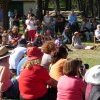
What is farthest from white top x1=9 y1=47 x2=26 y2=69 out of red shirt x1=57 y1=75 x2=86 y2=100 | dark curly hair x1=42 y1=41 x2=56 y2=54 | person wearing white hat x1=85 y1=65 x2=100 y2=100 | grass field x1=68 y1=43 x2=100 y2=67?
person wearing white hat x1=85 y1=65 x2=100 y2=100

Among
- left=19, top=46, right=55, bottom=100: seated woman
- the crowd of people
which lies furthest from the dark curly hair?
left=19, top=46, right=55, bottom=100: seated woman

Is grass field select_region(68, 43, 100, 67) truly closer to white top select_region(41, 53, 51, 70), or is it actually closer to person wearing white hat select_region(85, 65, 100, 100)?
white top select_region(41, 53, 51, 70)

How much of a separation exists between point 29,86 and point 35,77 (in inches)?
8.9

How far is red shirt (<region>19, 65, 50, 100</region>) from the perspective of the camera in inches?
317

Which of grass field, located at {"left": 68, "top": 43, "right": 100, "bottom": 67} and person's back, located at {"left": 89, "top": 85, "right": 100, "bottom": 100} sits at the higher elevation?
person's back, located at {"left": 89, "top": 85, "right": 100, "bottom": 100}

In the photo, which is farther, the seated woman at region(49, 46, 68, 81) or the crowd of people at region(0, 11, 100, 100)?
the seated woman at region(49, 46, 68, 81)

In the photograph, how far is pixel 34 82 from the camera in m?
8.13

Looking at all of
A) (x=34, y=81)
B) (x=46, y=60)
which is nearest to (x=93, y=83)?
(x=34, y=81)

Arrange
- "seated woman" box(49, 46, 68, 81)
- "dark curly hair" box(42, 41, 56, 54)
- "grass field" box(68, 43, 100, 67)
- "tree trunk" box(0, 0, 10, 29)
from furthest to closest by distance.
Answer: "tree trunk" box(0, 0, 10, 29) < "grass field" box(68, 43, 100, 67) < "dark curly hair" box(42, 41, 56, 54) < "seated woman" box(49, 46, 68, 81)

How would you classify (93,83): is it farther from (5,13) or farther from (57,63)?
(5,13)

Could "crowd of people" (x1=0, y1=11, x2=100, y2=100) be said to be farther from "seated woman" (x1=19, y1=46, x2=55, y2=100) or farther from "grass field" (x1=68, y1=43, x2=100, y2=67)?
"grass field" (x1=68, y1=43, x2=100, y2=67)

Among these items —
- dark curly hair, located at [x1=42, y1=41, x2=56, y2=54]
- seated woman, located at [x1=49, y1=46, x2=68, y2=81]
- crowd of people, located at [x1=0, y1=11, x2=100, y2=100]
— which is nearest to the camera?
crowd of people, located at [x1=0, y1=11, x2=100, y2=100]

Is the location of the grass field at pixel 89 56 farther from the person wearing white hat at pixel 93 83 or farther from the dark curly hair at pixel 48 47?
the person wearing white hat at pixel 93 83

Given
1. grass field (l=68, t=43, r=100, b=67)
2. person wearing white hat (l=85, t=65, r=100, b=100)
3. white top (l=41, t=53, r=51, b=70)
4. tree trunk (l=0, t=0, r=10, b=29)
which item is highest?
person wearing white hat (l=85, t=65, r=100, b=100)
